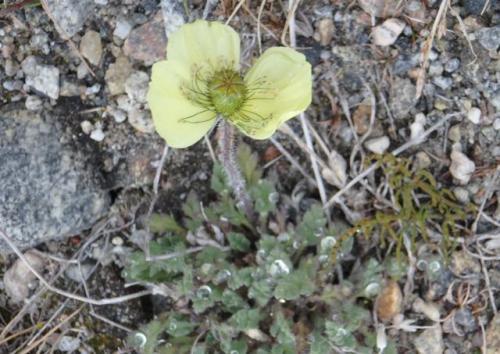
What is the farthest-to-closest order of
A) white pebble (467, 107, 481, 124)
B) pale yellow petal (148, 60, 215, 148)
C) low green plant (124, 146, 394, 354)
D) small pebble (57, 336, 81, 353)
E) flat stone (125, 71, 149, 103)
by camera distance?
small pebble (57, 336, 81, 353)
flat stone (125, 71, 149, 103)
white pebble (467, 107, 481, 124)
low green plant (124, 146, 394, 354)
pale yellow petal (148, 60, 215, 148)

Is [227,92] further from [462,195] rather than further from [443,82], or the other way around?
[462,195]

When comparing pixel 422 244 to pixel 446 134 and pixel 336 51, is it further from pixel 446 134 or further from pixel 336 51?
pixel 336 51

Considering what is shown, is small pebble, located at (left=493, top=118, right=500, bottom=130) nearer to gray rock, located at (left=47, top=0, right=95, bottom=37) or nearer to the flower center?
the flower center

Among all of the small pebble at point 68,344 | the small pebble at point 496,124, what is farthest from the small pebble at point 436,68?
the small pebble at point 68,344

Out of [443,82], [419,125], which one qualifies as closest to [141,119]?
[419,125]

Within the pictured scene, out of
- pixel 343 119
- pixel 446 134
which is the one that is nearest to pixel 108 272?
pixel 343 119

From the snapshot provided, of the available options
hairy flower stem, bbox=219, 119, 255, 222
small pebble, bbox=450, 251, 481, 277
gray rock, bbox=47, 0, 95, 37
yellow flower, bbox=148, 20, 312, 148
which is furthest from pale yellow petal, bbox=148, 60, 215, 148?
small pebble, bbox=450, 251, 481, 277

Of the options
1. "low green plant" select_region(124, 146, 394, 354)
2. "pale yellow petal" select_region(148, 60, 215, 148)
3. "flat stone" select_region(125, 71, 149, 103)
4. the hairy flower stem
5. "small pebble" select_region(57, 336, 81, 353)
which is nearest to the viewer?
"pale yellow petal" select_region(148, 60, 215, 148)
